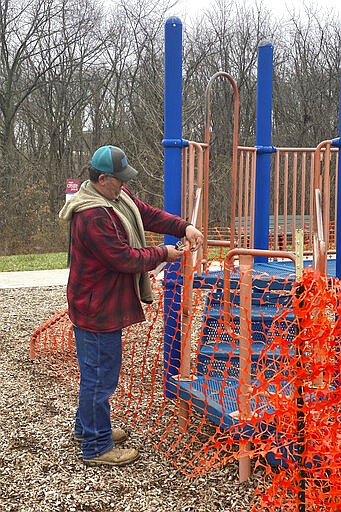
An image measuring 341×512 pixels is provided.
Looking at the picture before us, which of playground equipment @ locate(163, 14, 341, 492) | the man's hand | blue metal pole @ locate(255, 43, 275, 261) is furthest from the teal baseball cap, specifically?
blue metal pole @ locate(255, 43, 275, 261)

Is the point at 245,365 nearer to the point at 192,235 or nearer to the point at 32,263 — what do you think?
the point at 192,235

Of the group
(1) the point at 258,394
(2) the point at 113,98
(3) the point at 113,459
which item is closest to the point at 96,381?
(3) the point at 113,459

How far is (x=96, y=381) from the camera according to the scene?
362 cm

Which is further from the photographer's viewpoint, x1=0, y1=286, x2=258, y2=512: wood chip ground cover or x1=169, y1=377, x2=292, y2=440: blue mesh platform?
x1=169, y1=377, x2=292, y2=440: blue mesh platform

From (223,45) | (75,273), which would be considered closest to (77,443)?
(75,273)

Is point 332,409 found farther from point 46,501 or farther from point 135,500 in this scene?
point 46,501

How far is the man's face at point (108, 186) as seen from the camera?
355 cm

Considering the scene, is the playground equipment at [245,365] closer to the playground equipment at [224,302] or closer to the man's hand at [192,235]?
the playground equipment at [224,302]

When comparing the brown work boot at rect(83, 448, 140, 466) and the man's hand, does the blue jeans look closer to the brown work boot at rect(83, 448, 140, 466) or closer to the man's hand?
the brown work boot at rect(83, 448, 140, 466)

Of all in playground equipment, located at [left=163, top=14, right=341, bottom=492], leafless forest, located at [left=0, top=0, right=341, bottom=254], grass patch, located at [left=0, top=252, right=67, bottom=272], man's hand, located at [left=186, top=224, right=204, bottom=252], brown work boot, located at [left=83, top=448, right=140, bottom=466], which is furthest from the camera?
leafless forest, located at [left=0, top=0, right=341, bottom=254]

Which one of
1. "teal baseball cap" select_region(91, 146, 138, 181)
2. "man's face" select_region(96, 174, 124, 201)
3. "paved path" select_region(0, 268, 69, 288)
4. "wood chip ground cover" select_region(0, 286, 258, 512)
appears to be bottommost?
"wood chip ground cover" select_region(0, 286, 258, 512)

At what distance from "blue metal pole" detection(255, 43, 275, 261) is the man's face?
115 inches

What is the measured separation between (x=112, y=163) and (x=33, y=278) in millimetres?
7932

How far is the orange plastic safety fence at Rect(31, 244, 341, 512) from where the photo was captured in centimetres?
267
